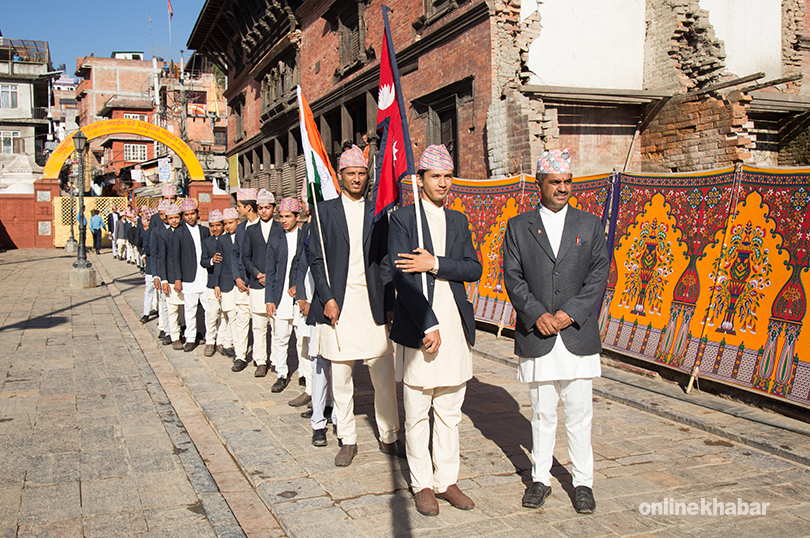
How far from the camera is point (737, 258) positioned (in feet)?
20.5

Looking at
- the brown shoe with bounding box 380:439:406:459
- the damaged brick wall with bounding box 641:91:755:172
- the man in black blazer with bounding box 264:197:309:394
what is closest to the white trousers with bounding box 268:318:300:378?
the man in black blazer with bounding box 264:197:309:394

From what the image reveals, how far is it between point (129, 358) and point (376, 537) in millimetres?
6195

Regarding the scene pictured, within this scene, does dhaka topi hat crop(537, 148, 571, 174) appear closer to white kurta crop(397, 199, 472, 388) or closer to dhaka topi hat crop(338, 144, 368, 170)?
white kurta crop(397, 199, 472, 388)

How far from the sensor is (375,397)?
482cm

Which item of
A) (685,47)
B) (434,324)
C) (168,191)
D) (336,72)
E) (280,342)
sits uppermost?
(336,72)

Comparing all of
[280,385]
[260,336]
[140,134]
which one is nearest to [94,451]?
[280,385]

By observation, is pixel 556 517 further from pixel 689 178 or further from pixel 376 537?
pixel 689 178

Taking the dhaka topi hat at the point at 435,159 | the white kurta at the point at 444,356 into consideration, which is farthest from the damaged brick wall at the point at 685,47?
the white kurta at the point at 444,356

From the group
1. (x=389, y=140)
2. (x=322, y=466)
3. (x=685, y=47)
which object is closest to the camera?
(x=389, y=140)

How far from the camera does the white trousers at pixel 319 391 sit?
5.16 metres

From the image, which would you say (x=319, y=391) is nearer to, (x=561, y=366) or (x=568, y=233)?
(x=561, y=366)

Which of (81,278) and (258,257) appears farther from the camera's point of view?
(81,278)

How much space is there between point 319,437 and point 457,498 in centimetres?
157

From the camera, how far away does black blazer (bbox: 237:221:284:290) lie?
7.38 meters
